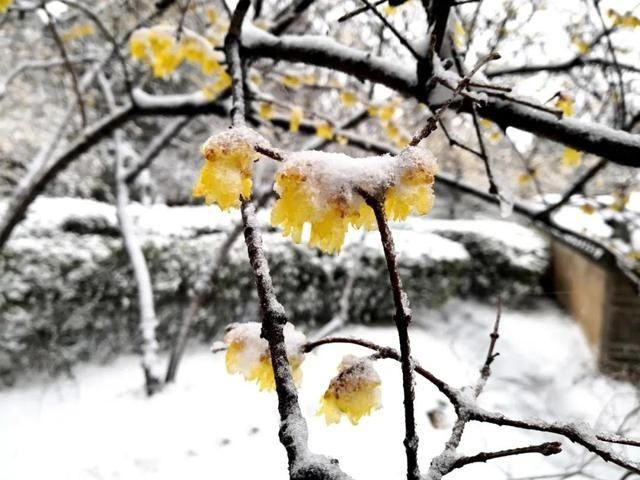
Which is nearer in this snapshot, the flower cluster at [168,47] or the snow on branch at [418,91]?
the snow on branch at [418,91]

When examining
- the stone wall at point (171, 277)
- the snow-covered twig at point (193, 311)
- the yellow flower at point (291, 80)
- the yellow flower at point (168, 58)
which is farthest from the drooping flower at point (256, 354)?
the stone wall at point (171, 277)

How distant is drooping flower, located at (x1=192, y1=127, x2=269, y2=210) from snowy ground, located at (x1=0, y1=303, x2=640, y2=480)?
226 cm

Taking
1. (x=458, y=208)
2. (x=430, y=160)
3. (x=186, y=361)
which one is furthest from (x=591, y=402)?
(x=458, y=208)

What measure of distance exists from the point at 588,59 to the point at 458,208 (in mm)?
8209

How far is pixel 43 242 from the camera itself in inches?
164

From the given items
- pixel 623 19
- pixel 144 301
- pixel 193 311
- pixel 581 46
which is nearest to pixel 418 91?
pixel 623 19

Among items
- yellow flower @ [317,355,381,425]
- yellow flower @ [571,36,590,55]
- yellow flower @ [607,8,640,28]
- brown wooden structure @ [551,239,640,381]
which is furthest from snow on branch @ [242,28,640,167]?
brown wooden structure @ [551,239,640,381]

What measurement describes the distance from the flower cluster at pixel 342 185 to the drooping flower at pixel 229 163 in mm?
83

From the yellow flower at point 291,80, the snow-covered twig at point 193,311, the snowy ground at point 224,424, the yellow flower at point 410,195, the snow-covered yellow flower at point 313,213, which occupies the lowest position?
the snowy ground at point 224,424

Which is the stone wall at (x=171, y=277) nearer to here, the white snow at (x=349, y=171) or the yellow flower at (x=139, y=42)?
the yellow flower at (x=139, y=42)

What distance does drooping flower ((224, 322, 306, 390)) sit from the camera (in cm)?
76

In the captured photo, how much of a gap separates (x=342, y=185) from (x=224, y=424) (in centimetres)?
323

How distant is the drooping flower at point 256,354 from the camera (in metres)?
0.76

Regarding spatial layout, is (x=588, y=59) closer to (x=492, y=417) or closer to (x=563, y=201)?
(x=563, y=201)
